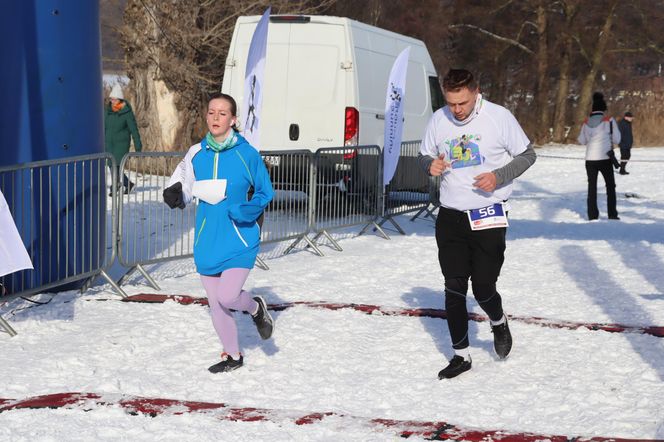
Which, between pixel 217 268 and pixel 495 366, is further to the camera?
pixel 495 366

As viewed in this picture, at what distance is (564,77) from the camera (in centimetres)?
4122

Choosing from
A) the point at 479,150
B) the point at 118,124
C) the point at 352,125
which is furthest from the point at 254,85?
the point at 118,124

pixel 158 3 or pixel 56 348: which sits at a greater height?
pixel 158 3

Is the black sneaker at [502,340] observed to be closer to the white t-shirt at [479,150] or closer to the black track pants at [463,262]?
the black track pants at [463,262]

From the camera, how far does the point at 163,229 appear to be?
964 centimetres

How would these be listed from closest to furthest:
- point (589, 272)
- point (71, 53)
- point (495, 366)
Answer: point (495, 366), point (71, 53), point (589, 272)

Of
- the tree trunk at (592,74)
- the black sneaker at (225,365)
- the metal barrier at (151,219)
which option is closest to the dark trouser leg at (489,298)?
the black sneaker at (225,365)

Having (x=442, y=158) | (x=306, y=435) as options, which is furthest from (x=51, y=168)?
(x=306, y=435)

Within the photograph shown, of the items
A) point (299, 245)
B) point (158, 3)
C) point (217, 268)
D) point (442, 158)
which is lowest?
point (299, 245)

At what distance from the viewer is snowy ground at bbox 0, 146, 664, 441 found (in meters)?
5.32

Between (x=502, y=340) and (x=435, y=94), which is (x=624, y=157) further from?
(x=502, y=340)

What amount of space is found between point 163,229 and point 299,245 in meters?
2.97

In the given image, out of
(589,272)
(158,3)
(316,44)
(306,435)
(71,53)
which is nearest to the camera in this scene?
(306,435)

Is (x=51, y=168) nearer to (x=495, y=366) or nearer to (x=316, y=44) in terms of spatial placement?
(x=495, y=366)
